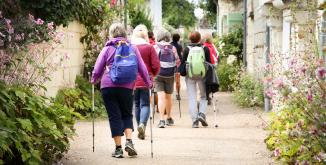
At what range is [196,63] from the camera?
468 inches

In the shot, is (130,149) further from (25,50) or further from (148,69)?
(25,50)

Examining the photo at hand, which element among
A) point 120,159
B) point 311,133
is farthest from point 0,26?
point 311,133

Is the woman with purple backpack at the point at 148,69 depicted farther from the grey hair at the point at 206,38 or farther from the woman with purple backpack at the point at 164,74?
the grey hair at the point at 206,38

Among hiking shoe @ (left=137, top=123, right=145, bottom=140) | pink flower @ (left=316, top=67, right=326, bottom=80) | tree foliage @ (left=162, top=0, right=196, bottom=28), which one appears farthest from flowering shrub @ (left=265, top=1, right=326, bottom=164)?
tree foliage @ (left=162, top=0, right=196, bottom=28)

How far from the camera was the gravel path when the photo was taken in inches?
332

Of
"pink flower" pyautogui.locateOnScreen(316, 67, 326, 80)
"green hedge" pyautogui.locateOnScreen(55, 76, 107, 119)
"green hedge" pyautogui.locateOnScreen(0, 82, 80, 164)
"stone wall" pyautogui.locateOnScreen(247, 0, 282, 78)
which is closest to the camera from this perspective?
"pink flower" pyautogui.locateOnScreen(316, 67, 326, 80)

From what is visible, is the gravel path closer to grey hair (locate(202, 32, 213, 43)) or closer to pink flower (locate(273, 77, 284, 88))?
grey hair (locate(202, 32, 213, 43))

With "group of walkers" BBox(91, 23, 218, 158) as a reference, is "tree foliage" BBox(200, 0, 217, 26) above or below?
above

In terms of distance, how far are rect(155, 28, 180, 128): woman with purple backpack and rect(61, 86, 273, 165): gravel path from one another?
1.22 ft

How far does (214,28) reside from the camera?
39031 millimetres

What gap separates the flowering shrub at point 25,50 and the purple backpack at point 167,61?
183 cm

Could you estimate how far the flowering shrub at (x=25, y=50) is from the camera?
27.1 feet

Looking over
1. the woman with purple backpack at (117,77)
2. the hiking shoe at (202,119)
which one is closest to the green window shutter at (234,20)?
the hiking shoe at (202,119)

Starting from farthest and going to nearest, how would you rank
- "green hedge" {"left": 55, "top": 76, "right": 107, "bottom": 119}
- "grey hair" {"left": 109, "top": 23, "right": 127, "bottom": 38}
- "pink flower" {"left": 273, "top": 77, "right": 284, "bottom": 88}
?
"green hedge" {"left": 55, "top": 76, "right": 107, "bottom": 119}, "grey hair" {"left": 109, "top": 23, "right": 127, "bottom": 38}, "pink flower" {"left": 273, "top": 77, "right": 284, "bottom": 88}
